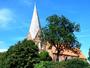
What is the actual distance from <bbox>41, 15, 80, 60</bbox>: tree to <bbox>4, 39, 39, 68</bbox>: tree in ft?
93.6

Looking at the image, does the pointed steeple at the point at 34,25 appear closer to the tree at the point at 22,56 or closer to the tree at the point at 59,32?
the tree at the point at 59,32

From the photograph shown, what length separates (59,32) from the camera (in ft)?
294

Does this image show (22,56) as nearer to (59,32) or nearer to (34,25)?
(59,32)

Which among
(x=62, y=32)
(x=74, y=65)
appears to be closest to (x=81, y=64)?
(x=74, y=65)

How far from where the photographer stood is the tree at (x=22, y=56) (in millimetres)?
57750

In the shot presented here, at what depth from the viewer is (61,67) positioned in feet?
142

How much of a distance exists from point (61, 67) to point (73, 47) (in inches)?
1978

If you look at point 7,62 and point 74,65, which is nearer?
point 74,65

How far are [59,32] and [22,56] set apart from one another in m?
31.9

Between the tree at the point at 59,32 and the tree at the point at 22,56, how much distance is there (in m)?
28.5

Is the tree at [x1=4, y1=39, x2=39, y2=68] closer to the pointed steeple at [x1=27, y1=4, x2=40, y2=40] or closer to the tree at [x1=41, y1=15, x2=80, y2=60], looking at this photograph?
the tree at [x1=41, y1=15, x2=80, y2=60]

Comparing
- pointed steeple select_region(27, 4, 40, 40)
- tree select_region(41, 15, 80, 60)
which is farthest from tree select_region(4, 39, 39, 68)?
pointed steeple select_region(27, 4, 40, 40)

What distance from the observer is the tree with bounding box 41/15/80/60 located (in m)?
88.9

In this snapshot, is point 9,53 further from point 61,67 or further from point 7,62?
point 61,67
